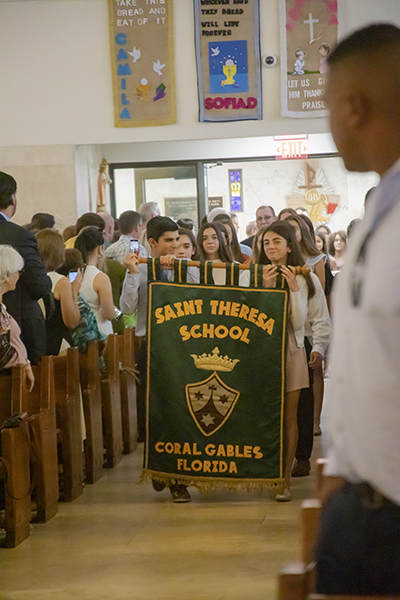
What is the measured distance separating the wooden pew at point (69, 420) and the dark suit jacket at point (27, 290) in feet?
0.65

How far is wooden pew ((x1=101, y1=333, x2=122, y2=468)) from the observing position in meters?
4.72

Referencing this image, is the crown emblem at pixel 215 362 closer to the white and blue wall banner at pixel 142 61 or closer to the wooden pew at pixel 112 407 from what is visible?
the wooden pew at pixel 112 407

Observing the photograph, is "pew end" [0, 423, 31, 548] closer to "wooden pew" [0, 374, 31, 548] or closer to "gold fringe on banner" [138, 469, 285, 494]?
"wooden pew" [0, 374, 31, 548]

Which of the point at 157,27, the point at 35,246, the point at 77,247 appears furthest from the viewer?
the point at 157,27

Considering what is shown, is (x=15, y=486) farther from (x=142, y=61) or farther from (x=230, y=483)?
(x=142, y=61)

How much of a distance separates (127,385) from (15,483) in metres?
1.92

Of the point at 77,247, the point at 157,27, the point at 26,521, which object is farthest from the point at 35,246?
the point at 157,27

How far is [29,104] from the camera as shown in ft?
23.8

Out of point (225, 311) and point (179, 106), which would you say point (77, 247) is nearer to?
point (225, 311)

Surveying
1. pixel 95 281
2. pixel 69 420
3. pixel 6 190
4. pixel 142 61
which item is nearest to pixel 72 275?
pixel 95 281

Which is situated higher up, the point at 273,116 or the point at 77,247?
the point at 273,116

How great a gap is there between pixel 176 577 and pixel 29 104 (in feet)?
18.2

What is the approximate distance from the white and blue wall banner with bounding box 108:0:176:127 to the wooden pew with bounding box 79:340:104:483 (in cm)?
332

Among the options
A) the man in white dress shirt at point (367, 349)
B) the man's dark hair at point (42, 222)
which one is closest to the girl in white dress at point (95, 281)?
→ the man's dark hair at point (42, 222)
